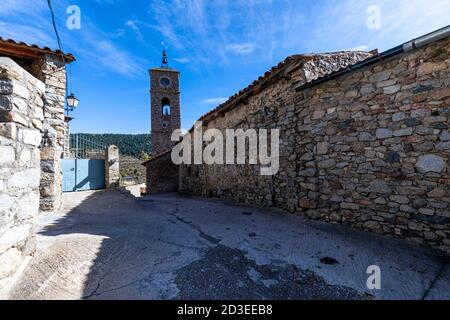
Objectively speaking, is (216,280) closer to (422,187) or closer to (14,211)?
(14,211)

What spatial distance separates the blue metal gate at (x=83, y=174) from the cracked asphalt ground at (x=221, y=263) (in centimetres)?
592

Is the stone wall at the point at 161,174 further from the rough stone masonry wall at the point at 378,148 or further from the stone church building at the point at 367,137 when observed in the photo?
the rough stone masonry wall at the point at 378,148

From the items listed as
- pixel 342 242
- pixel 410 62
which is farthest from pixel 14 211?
pixel 410 62

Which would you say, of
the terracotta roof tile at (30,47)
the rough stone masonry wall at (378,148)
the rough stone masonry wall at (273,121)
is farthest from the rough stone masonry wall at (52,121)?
the rough stone masonry wall at (378,148)

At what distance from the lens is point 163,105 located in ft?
63.8

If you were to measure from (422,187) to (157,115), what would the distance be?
59.3 feet

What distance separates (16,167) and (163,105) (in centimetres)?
1823

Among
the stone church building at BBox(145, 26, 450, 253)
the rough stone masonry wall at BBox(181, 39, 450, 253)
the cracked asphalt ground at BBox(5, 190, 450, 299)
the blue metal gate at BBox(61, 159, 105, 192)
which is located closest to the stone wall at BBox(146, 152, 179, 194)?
the blue metal gate at BBox(61, 159, 105, 192)

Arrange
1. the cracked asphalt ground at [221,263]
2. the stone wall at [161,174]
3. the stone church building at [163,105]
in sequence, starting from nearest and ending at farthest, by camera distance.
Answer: the cracked asphalt ground at [221,263], the stone wall at [161,174], the stone church building at [163,105]

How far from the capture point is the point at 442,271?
2625 mm

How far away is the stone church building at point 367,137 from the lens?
10.3ft

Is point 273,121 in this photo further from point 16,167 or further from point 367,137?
point 16,167

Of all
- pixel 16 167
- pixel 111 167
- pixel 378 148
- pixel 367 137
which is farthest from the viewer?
pixel 111 167

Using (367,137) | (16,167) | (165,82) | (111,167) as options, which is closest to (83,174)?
(111,167)
